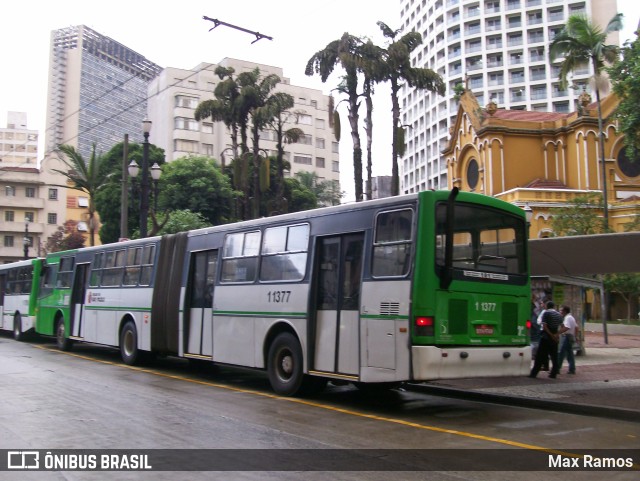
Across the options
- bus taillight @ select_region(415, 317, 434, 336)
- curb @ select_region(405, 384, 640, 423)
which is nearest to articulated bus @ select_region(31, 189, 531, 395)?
bus taillight @ select_region(415, 317, 434, 336)

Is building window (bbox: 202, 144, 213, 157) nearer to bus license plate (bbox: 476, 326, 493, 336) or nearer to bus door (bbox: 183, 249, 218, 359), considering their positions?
bus door (bbox: 183, 249, 218, 359)

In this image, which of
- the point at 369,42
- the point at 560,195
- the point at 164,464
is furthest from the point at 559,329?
the point at 560,195

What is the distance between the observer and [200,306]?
14.1 metres

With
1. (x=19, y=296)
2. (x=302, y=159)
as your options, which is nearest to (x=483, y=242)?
(x=19, y=296)

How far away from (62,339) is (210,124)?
216 feet

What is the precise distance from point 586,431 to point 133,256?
12041mm

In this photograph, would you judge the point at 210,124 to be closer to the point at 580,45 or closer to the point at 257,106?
the point at 257,106

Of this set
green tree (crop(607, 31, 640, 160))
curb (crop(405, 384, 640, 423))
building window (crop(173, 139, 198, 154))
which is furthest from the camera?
building window (crop(173, 139, 198, 154))

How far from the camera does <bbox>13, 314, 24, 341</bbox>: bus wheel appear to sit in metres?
24.0

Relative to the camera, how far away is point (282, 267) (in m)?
11.7

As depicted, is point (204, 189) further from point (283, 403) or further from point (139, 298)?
point (283, 403)

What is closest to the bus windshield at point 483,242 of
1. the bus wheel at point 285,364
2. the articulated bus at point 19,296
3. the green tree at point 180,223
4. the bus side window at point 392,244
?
the bus side window at point 392,244

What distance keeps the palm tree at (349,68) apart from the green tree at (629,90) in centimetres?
1529

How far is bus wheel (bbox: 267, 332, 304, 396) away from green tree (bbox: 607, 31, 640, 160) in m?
12.0
